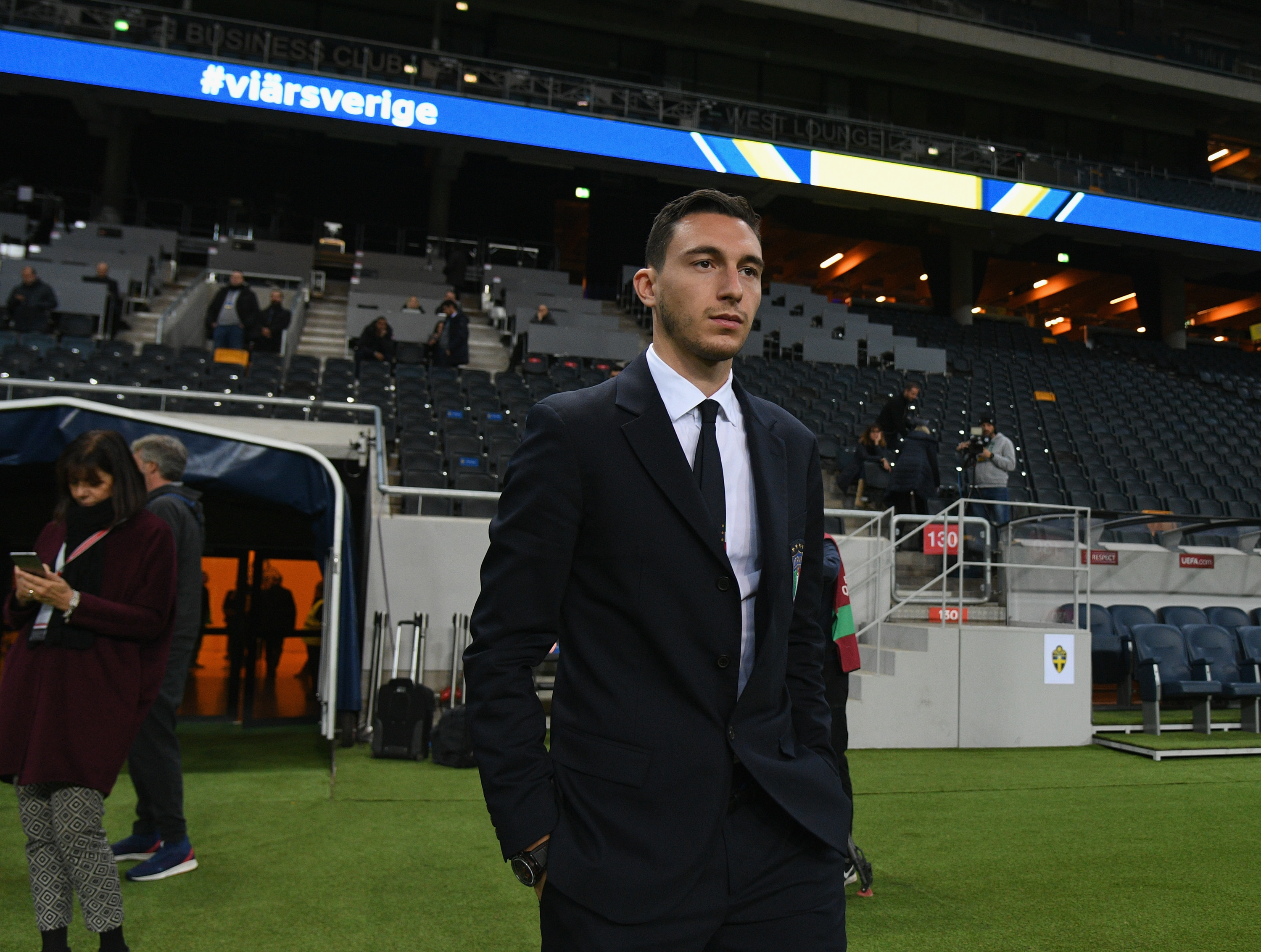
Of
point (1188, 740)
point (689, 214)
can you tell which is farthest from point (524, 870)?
point (1188, 740)

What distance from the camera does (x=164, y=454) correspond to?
14.5 feet

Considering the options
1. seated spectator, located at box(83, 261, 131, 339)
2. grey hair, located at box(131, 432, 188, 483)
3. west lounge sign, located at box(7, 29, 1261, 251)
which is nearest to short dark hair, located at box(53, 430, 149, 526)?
grey hair, located at box(131, 432, 188, 483)

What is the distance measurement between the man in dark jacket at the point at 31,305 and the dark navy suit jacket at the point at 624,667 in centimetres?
1333

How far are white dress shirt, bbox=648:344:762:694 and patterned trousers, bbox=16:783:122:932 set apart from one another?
229 centimetres

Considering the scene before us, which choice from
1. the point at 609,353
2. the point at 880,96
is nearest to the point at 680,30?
the point at 880,96

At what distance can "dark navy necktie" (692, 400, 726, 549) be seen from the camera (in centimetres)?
166

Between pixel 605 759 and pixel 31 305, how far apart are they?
14060 mm

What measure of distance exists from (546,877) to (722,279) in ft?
3.34

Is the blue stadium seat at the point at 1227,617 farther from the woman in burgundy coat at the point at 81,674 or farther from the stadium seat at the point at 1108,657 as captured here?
the woman in burgundy coat at the point at 81,674

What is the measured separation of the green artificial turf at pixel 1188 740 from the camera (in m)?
8.09

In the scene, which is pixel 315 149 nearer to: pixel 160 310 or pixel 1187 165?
pixel 160 310

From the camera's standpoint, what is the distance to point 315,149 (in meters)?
23.4

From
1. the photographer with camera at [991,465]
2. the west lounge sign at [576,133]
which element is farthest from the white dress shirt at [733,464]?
Answer: the west lounge sign at [576,133]

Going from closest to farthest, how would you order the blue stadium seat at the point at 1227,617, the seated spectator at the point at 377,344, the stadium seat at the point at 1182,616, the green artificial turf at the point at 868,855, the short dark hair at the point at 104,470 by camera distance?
the short dark hair at the point at 104,470
the green artificial turf at the point at 868,855
the stadium seat at the point at 1182,616
the blue stadium seat at the point at 1227,617
the seated spectator at the point at 377,344
